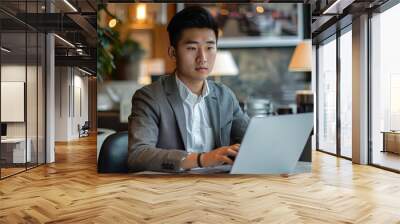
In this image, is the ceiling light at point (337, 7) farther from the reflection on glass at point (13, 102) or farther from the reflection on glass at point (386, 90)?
the reflection on glass at point (13, 102)

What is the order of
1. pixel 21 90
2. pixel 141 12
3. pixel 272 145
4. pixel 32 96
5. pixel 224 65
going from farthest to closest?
pixel 32 96, pixel 21 90, pixel 141 12, pixel 224 65, pixel 272 145

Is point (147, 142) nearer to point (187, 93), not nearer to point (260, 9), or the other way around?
point (187, 93)

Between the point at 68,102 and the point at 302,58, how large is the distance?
147 inches

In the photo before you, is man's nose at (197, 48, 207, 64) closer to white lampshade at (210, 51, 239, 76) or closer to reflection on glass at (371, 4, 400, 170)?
white lampshade at (210, 51, 239, 76)

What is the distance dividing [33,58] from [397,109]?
5423mm

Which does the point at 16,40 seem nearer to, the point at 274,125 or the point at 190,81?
the point at 190,81

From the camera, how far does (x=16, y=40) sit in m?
6.03

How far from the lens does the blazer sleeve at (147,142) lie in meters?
5.16

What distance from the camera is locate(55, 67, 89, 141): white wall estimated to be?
643 cm

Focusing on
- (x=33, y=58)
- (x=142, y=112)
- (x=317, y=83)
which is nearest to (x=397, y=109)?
(x=317, y=83)

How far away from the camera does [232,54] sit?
5488 mm

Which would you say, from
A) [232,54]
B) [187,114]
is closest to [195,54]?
[232,54]

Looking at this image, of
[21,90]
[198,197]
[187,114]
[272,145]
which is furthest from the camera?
[21,90]

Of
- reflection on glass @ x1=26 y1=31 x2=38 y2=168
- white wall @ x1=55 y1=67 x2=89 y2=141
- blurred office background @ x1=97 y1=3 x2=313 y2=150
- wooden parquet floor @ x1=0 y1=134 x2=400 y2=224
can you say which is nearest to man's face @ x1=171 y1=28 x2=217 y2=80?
blurred office background @ x1=97 y1=3 x2=313 y2=150
